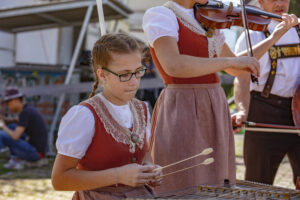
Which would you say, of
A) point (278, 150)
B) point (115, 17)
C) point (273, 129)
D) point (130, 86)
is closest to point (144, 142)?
point (130, 86)

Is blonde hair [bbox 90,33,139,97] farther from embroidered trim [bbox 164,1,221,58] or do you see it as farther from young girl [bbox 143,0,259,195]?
embroidered trim [bbox 164,1,221,58]

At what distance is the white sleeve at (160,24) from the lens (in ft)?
6.94

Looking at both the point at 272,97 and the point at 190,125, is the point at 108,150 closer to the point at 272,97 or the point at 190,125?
the point at 190,125

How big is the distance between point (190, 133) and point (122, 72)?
469 mm

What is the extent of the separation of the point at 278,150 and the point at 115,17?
618cm

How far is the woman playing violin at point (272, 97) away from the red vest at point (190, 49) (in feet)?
2.45

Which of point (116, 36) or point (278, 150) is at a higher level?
point (116, 36)

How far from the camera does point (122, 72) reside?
1905mm

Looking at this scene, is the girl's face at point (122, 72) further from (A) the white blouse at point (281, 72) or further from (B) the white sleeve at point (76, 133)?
(A) the white blouse at point (281, 72)

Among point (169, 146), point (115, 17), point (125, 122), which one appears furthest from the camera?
point (115, 17)

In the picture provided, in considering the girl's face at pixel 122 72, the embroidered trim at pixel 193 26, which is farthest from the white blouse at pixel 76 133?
the embroidered trim at pixel 193 26

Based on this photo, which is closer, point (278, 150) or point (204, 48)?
point (204, 48)

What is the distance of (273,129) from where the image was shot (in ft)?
9.23

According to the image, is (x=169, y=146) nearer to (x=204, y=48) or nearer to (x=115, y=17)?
(x=204, y=48)
